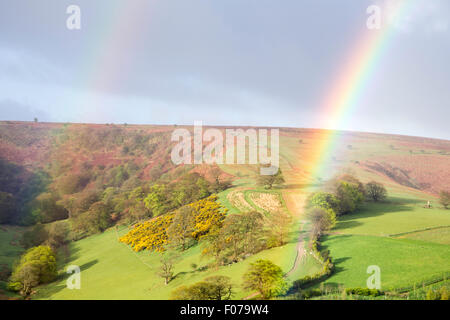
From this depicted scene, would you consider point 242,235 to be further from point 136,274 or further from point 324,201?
point 324,201

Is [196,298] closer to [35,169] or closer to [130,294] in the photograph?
[130,294]

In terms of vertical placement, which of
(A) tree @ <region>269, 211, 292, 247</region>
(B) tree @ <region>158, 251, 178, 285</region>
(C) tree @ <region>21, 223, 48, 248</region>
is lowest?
(C) tree @ <region>21, 223, 48, 248</region>

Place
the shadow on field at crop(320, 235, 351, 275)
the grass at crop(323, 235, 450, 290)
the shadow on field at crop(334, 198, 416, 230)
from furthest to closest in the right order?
1. the shadow on field at crop(334, 198, 416, 230)
2. the shadow on field at crop(320, 235, 351, 275)
3. the grass at crop(323, 235, 450, 290)

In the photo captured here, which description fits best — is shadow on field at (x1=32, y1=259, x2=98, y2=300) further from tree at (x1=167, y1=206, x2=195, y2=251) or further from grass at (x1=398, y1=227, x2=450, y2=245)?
grass at (x1=398, y1=227, x2=450, y2=245)

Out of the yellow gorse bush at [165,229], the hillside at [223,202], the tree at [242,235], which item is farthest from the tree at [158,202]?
the tree at [242,235]

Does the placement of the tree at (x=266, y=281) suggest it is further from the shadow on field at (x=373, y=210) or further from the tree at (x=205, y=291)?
the shadow on field at (x=373, y=210)

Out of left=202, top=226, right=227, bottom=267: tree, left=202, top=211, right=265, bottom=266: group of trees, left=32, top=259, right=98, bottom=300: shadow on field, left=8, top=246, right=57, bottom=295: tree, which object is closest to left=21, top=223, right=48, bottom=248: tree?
left=8, top=246, right=57, bottom=295: tree
